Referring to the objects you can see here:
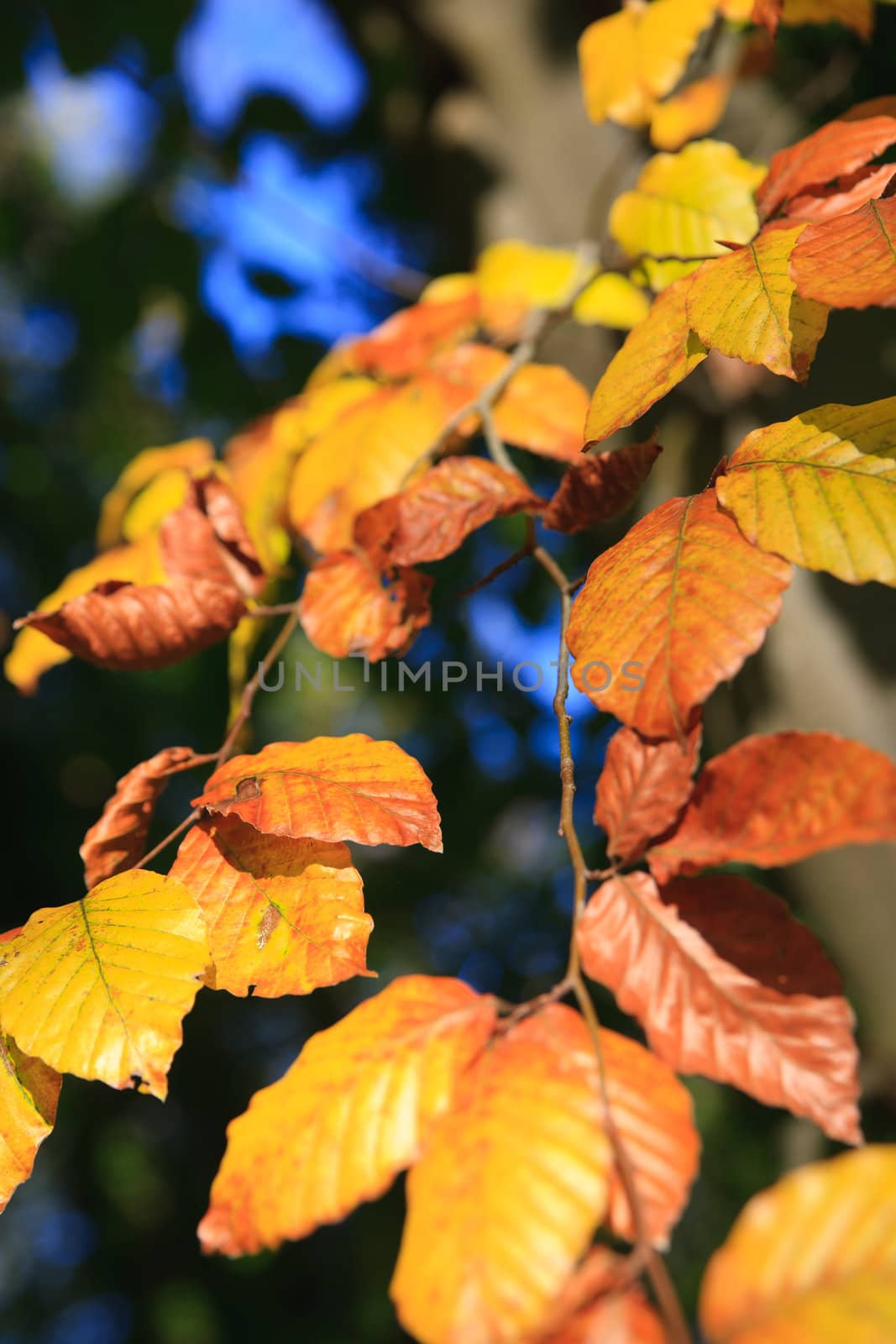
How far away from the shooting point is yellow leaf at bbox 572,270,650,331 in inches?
35.3

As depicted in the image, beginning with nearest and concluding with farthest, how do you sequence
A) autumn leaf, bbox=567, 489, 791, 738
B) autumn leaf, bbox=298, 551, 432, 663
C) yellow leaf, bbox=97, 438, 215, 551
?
autumn leaf, bbox=567, 489, 791, 738
autumn leaf, bbox=298, 551, 432, 663
yellow leaf, bbox=97, 438, 215, 551

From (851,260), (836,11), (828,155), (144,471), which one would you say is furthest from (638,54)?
(144,471)

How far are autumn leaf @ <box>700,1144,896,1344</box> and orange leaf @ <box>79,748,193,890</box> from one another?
0.37 m

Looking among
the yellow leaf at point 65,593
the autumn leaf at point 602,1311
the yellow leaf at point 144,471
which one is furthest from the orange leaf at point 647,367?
the yellow leaf at point 144,471

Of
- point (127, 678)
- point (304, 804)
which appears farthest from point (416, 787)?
point (127, 678)

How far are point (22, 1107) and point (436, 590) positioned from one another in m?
1.29

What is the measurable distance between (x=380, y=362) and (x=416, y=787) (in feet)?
2.11

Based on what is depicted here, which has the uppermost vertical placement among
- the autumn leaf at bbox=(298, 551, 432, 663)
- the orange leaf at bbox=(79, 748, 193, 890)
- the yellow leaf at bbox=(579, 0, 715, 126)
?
the yellow leaf at bbox=(579, 0, 715, 126)

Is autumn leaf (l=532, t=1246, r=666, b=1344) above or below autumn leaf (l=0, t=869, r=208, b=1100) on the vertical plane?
below

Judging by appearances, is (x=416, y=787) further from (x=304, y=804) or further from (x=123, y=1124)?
(x=123, y=1124)

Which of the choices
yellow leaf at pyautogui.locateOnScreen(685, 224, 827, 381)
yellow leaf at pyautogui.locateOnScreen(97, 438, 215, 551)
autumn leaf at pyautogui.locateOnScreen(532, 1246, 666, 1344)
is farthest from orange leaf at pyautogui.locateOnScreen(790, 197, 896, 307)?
yellow leaf at pyautogui.locateOnScreen(97, 438, 215, 551)

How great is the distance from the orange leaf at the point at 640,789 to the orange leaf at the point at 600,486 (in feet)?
0.54

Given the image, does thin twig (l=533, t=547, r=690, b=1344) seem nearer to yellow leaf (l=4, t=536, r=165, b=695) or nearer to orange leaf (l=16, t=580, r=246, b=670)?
orange leaf (l=16, t=580, r=246, b=670)

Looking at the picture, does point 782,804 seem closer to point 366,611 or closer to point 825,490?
point 825,490
